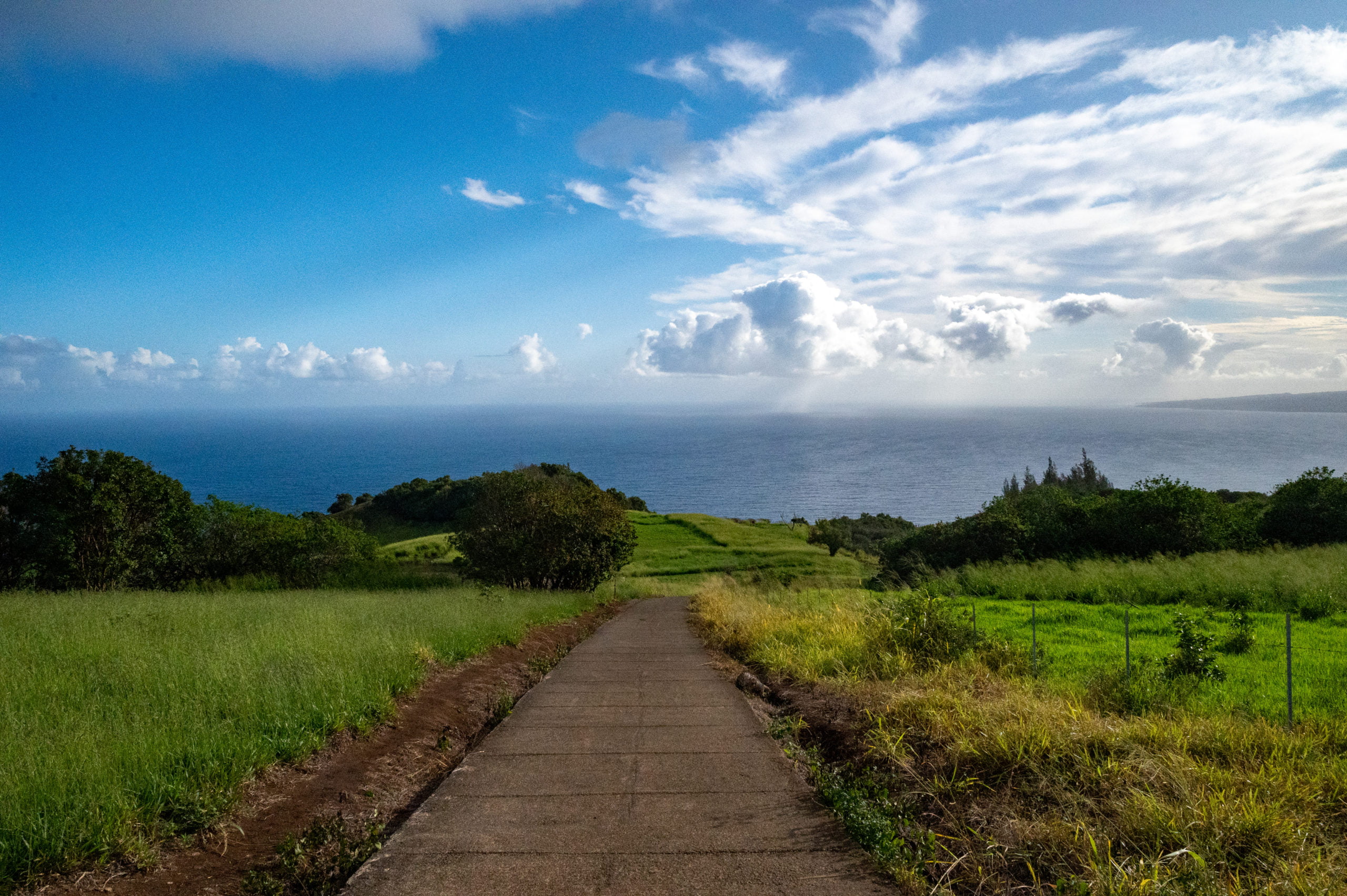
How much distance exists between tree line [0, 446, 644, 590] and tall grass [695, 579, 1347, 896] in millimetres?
22988

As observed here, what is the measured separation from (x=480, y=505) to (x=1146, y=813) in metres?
28.0

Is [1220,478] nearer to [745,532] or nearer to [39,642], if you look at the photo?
[745,532]

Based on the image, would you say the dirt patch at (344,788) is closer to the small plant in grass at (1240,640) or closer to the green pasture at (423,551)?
the small plant in grass at (1240,640)

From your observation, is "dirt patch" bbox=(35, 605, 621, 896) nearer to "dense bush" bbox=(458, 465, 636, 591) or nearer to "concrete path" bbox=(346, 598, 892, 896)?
"concrete path" bbox=(346, 598, 892, 896)

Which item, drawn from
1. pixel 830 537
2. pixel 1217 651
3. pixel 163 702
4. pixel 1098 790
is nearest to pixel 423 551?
pixel 830 537

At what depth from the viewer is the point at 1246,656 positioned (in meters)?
9.49

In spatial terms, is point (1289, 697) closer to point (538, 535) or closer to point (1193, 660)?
point (1193, 660)

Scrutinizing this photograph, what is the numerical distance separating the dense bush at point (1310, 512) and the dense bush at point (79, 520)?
38860mm

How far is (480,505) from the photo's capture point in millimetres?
30047

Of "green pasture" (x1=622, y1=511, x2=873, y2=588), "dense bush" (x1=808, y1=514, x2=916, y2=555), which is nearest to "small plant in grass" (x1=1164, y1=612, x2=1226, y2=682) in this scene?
"green pasture" (x1=622, y1=511, x2=873, y2=588)

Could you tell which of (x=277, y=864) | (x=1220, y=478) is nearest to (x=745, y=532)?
(x=277, y=864)

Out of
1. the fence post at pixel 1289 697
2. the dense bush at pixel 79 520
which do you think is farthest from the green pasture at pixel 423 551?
the fence post at pixel 1289 697

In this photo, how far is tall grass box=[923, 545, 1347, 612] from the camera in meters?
14.4

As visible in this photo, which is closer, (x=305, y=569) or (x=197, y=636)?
(x=197, y=636)
